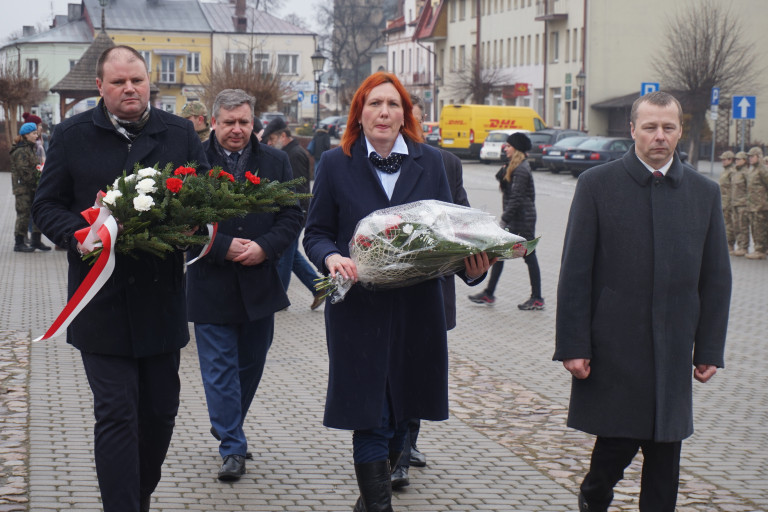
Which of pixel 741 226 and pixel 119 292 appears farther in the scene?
pixel 741 226

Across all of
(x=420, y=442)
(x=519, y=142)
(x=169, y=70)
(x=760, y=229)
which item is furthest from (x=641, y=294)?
(x=169, y=70)

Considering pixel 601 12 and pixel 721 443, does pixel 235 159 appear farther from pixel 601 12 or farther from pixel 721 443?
pixel 601 12

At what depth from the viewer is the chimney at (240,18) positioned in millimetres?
95250

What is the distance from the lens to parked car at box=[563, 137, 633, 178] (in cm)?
3984

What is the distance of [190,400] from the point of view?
778 centimetres

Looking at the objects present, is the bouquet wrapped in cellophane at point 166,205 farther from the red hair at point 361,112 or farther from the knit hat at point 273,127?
the knit hat at point 273,127

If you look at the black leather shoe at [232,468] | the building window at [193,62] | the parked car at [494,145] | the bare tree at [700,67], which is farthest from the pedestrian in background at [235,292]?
the building window at [193,62]

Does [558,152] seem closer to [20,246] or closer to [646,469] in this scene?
[20,246]

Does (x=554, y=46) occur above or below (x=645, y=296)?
above

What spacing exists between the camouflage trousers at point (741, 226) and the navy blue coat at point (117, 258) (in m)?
15.8

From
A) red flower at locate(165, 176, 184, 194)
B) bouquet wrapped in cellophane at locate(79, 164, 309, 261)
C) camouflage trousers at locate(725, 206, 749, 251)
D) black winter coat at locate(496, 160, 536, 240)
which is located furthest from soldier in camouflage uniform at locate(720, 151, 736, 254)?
red flower at locate(165, 176, 184, 194)

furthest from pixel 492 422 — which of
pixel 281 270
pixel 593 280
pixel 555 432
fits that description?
pixel 281 270

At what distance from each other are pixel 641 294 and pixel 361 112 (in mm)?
1381

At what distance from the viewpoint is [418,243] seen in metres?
4.49
